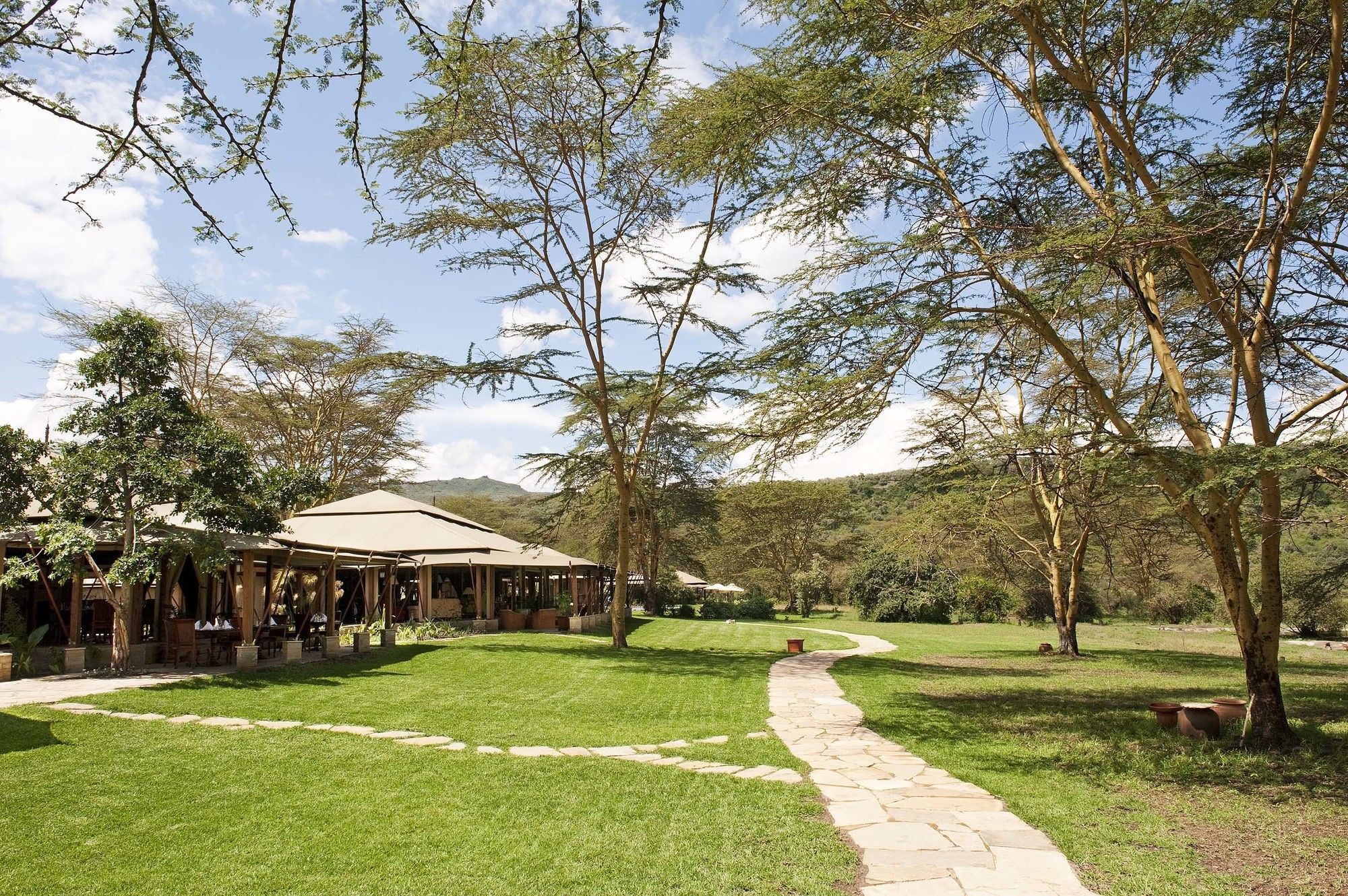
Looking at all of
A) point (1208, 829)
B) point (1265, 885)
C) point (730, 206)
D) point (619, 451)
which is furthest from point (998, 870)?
point (619, 451)

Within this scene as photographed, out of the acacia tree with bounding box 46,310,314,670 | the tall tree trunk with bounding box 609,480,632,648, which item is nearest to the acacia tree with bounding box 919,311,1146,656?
the tall tree trunk with bounding box 609,480,632,648

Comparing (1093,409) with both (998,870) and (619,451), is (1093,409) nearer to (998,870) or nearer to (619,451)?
(998,870)

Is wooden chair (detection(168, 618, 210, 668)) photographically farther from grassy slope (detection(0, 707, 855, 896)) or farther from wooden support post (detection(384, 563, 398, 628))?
grassy slope (detection(0, 707, 855, 896))

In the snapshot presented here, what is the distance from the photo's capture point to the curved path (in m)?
3.98

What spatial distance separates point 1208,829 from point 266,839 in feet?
18.3

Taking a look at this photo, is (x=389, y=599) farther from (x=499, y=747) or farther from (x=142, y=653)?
(x=499, y=747)

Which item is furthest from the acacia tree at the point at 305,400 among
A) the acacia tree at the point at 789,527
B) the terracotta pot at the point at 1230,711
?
the terracotta pot at the point at 1230,711

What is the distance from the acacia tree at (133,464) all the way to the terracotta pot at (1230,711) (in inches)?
480

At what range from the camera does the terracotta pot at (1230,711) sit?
7.84m

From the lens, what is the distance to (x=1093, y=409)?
30.6ft

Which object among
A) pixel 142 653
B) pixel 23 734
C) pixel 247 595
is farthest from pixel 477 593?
pixel 23 734

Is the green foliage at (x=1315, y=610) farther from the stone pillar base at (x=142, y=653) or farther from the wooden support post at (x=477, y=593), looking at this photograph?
the stone pillar base at (x=142, y=653)

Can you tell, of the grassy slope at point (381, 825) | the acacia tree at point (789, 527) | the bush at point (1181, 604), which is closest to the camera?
the grassy slope at point (381, 825)

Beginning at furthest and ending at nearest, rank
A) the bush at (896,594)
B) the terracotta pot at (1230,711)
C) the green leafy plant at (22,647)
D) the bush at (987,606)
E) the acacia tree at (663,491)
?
1. the bush at (896,594)
2. the bush at (987,606)
3. the acacia tree at (663,491)
4. the green leafy plant at (22,647)
5. the terracotta pot at (1230,711)
